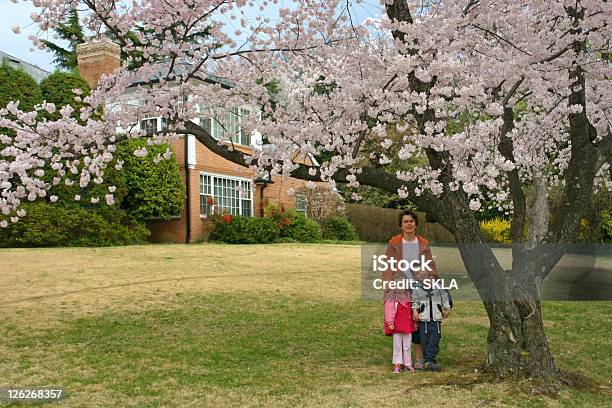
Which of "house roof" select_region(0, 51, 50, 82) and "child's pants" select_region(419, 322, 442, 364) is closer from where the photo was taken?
"child's pants" select_region(419, 322, 442, 364)

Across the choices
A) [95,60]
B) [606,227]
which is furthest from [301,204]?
[606,227]

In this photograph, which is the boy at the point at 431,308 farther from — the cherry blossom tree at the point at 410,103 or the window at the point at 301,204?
the window at the point at 301,204

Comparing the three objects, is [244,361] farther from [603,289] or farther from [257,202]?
[257,202]

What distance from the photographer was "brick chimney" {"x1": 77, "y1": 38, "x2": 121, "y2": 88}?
17.8 metres

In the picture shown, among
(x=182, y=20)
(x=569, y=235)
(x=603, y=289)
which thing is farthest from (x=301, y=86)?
(x=603, y=289)

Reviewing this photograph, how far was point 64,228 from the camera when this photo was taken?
570 inches

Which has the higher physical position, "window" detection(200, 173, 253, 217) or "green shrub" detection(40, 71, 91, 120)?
"green shrub" detection(40, 71, 91, 120)

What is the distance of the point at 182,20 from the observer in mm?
6133

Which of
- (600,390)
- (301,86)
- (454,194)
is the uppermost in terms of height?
(301,86)

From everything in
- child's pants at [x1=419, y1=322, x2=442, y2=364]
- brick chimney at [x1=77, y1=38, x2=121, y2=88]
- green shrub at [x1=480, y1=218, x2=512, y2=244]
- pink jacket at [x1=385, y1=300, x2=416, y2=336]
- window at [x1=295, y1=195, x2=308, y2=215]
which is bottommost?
child's pants at [x1=419, y1=322, x2=442, y2=364]

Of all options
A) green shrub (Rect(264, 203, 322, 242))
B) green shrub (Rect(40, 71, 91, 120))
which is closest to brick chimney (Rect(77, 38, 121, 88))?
green shrub (Rect(40, 71, 91, 120))

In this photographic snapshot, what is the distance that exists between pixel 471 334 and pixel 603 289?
5640mm

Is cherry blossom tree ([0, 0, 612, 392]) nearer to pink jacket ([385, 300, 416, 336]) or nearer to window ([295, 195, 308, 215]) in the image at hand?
pink jacket ([385, 300, 416, 336])

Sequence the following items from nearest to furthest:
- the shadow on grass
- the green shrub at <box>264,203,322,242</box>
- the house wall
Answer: the shadow on grass → the house wall → the green shrub at <box>264,203,322,242</box>
